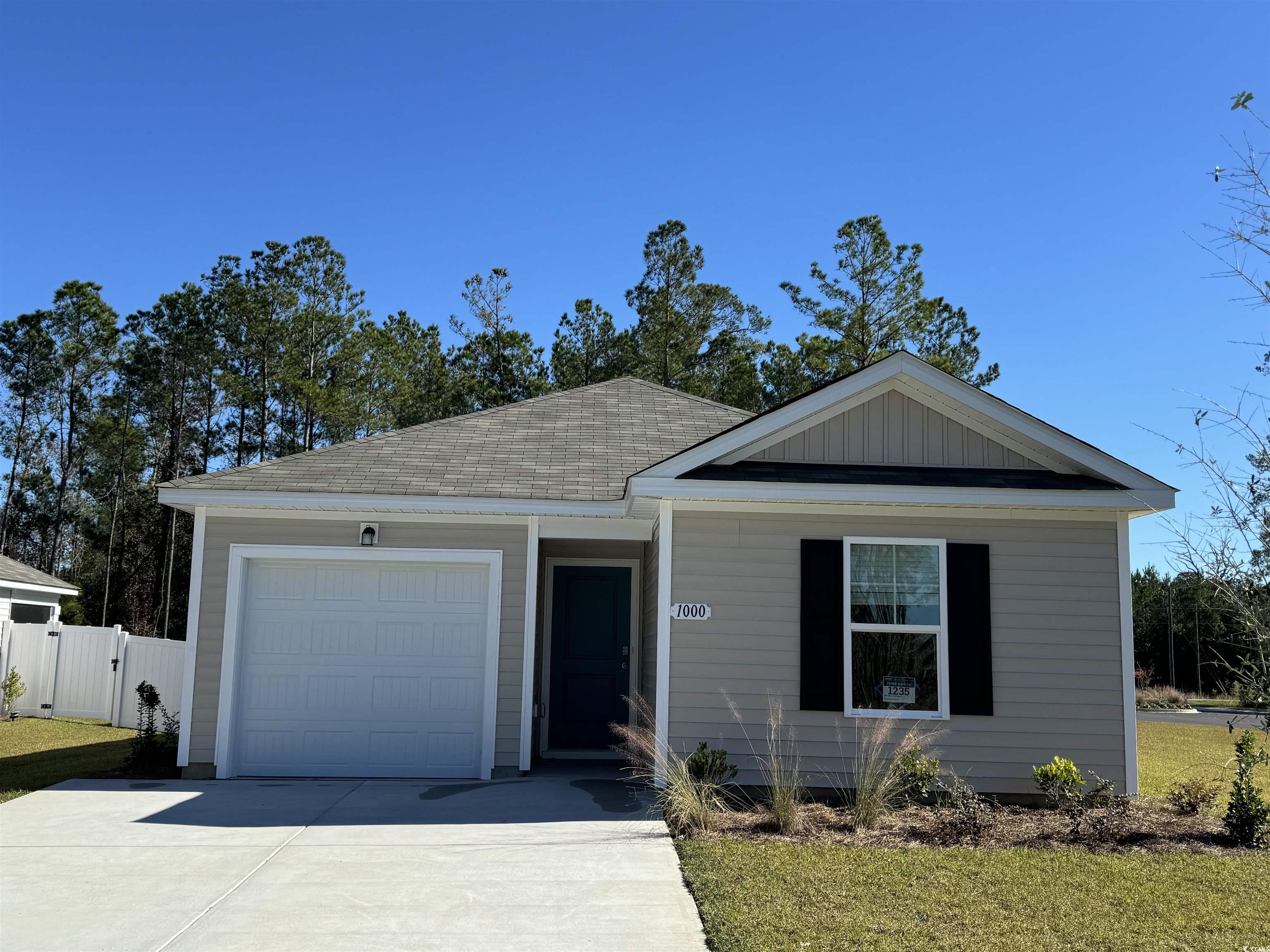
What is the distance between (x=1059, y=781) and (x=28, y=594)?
2014cm

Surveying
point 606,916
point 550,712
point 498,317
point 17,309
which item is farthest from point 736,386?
point 17,309

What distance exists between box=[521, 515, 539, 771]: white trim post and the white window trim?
3.20m

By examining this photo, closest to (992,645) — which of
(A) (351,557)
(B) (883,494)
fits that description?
(B) (883,494)

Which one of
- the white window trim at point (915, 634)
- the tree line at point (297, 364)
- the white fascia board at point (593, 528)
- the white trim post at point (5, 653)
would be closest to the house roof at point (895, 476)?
the white window trim at point (915, 634)

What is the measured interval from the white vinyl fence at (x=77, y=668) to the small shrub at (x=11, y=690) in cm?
14

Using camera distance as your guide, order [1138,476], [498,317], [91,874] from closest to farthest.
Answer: [91,874]
[1138,476]
[498,317]

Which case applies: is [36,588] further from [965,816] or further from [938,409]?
[965,816]

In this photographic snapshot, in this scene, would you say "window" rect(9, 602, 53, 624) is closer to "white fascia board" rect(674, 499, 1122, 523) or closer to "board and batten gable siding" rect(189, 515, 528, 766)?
"board and batten gable siding" rect(189, 515, 528, 766)

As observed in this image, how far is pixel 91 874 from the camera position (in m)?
6.02

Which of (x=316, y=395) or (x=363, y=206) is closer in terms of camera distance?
(x=363, y=206)

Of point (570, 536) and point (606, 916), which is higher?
point (570, 536)

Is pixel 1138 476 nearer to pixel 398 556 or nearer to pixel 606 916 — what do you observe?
pixel 606 916

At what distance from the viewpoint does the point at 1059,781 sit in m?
7.91

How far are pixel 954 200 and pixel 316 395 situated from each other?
58.3 feet
